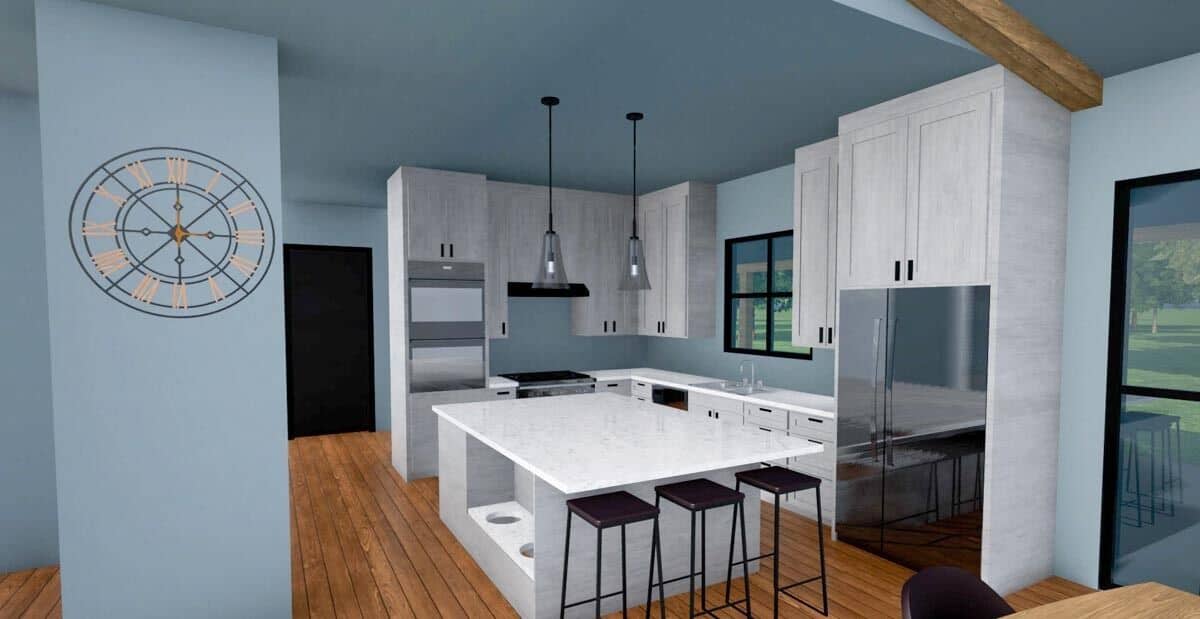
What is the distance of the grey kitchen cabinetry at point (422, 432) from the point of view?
5137 millimetres

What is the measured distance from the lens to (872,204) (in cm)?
367

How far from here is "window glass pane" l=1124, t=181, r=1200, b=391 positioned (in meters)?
2.98

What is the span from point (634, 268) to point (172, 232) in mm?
2492

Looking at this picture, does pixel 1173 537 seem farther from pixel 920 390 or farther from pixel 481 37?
pixel 481 37

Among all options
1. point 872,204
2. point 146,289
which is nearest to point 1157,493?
point 872,204

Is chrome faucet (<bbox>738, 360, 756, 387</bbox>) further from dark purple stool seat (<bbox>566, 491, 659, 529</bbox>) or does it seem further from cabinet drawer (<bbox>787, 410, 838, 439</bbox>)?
dark purple stool seat (<bbox>566, 491, 659, 529</bbox>)

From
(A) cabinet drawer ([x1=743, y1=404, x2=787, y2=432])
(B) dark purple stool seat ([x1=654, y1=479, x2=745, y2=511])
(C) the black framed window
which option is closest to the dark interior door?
(C) the black framed window

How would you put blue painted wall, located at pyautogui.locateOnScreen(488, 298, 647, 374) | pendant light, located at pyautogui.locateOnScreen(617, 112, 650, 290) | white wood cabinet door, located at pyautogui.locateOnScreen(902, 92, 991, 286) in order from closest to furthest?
white wood cabinet door, located at pyautogui.locateOnScreen(902, 92, 991, 286) < pendant light, located at pyautogui.locateOnScreen(617, 112, 650, 290) < blue painted wall, located at pyautogui.locateOnScreen(488, 298, 647, 374)

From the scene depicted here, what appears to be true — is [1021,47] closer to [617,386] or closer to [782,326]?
[782,326]

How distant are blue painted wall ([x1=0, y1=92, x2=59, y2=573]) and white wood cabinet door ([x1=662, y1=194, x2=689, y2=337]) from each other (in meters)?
4.78

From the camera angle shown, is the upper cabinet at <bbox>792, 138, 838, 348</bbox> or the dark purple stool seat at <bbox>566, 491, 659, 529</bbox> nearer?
the dark purple stool seat at <bbox>566, 491, 659, 529</bbox>

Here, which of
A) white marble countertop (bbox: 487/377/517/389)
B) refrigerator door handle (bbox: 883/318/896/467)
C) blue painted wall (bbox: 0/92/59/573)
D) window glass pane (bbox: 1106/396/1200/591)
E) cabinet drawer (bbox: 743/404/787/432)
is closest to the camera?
window glass pane (bbox: 1106/396/1200/591)

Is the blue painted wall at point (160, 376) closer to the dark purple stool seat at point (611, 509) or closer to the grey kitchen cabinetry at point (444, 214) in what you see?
the dark purple stool seat at point (611, 509)

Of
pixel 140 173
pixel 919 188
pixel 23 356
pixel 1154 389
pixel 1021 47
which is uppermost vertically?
pixel 1021 47
